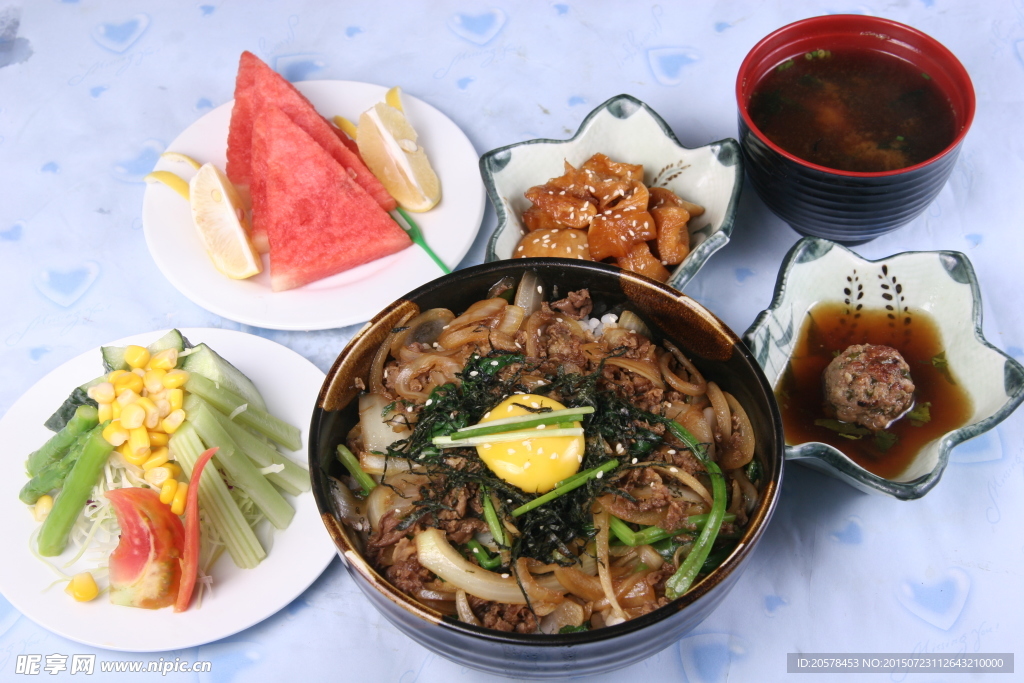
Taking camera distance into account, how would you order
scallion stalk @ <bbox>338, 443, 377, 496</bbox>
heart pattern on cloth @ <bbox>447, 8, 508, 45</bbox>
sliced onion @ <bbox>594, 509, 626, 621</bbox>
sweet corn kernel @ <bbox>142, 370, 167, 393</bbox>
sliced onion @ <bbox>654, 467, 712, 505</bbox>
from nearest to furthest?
sliced onion @ <bbox>594, 509, 626, 621</bbox> → sliced onion @ <bbox>654, 467, 712, 505</bbox> → scallion stalk @ <bbox>338, 443, 377, 496</bbox> → sweet corn kernel @ <bbox>142, 370, 167, 393</bbox> → heart pattern on cloth @ <bbox>447, 8, 508, 45</bbox>

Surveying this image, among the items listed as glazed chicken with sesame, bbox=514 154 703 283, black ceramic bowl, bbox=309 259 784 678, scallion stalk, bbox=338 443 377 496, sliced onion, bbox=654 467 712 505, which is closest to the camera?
black ceramic bowl, bbox=309 259 784 678

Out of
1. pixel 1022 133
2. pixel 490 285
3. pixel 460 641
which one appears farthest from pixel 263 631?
pixel 1022 133

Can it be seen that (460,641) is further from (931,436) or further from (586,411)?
(931,436)

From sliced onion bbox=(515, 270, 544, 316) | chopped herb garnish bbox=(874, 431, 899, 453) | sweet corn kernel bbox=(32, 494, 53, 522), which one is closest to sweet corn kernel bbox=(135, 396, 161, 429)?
sweet corn kernel bbox=(32, 494, 53, 522)

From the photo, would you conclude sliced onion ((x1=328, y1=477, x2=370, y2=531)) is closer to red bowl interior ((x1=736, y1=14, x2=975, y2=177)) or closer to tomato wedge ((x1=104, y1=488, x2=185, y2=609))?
tomato wedge ((x1=104, y1=488, x2=185, y2=609))

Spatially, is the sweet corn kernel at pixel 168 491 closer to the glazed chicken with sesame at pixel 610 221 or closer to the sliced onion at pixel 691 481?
the glazed chicken with sesame at pixel 610 221

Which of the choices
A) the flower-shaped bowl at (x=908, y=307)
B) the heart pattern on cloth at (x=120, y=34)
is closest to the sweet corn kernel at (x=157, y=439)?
the flower-shaped bowl at (x=908, y=307)
